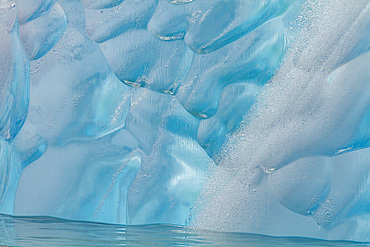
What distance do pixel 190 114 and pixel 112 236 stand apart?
195 millimetres

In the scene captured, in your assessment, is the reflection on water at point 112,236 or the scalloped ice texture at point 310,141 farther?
the scalloped ice texture at point 310,141

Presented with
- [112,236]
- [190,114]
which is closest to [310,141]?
[190,114]

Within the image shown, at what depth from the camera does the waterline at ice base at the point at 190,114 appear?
0.58 metres

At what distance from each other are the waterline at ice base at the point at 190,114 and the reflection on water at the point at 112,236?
19mm

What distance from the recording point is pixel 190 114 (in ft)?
2.04

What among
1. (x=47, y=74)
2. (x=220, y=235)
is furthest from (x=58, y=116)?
(x=220, y=235)

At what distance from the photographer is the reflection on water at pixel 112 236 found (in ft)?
1.57

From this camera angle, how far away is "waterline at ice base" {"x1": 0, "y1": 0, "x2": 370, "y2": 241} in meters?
0.58

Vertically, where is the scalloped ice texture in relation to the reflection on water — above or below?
above

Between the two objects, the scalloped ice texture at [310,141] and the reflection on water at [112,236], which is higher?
the scalloped ice texture at [310,141]

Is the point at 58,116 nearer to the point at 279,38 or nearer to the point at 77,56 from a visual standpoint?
the point at 77,56

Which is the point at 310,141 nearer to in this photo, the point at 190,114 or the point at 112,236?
the point at 190,114

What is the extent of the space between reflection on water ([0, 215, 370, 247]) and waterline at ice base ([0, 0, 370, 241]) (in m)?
0.02

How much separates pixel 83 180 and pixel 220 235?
0.20 meters
